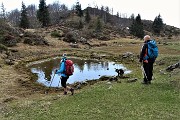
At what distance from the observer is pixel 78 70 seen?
3459 cm

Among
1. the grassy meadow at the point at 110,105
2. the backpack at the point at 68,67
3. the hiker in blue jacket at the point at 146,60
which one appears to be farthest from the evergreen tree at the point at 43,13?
the hiker in blue jacket at the point at 146,60

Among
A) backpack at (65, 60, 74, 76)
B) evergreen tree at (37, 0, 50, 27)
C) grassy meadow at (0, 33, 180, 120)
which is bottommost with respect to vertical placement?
grassy meadow at (0, 33, 180, 120)

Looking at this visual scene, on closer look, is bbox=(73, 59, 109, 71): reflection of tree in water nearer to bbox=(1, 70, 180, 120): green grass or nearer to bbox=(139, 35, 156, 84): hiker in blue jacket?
bbox=(139, 35, 156, 84): hiker in blue jacket

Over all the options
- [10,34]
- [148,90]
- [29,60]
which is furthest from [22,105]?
[10,34]

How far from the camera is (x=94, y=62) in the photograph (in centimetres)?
4059

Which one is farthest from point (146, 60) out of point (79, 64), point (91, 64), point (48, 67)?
point (79, 64)

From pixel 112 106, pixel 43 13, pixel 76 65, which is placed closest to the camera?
pixel 112 106

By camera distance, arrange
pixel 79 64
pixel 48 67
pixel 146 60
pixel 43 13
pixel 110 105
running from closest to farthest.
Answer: pixel 110 105 → pixel 146 60 → pixel 48 67 → pixel 79 64 → pixel 43 13

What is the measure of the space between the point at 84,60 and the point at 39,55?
26.8 feet

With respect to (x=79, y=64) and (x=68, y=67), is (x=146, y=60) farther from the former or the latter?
(x=79, y=64)

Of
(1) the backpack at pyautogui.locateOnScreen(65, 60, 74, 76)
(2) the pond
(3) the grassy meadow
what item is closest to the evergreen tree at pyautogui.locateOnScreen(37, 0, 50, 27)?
(2) the pond

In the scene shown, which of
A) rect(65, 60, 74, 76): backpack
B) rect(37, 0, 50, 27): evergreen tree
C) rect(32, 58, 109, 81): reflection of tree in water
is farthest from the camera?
rect(37, 0, 50, 27): evergreen tree

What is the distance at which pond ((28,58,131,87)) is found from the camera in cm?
2919

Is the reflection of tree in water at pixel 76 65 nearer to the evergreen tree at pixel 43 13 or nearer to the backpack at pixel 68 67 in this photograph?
the backpack at pixel 68 67
